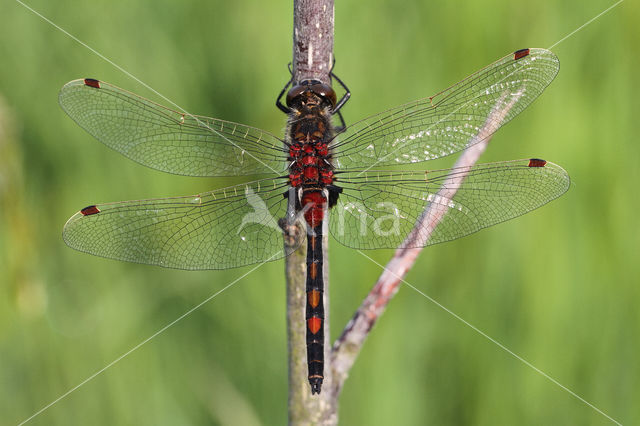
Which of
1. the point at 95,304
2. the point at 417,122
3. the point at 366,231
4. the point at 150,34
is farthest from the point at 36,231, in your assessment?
the point at 417,122

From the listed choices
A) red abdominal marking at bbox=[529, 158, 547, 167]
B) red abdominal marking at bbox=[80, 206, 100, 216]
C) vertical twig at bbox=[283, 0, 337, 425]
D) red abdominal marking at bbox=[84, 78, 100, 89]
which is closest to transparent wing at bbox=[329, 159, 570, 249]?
red abdominal marking at bbox=[529, 158, 547, 167]

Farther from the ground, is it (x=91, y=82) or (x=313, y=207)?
(x=91, y=82)

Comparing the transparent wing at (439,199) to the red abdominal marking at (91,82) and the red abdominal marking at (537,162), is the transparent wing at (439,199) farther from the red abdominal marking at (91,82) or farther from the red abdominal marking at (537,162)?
the red abdominal marking at (91,82)

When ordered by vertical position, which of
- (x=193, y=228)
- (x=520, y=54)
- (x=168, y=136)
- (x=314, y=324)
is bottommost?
(x=314, y=324)

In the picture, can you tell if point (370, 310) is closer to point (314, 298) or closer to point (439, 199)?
point (314, 298)

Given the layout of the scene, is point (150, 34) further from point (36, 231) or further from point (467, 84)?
point (467, 84)

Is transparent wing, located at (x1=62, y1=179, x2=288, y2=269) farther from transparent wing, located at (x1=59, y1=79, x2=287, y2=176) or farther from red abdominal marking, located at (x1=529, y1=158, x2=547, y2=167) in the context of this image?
red abdominal marking, located at (x1=529, y1=158, x2=547, y2=167)

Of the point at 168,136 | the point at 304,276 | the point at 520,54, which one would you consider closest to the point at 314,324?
the point at 304,276
